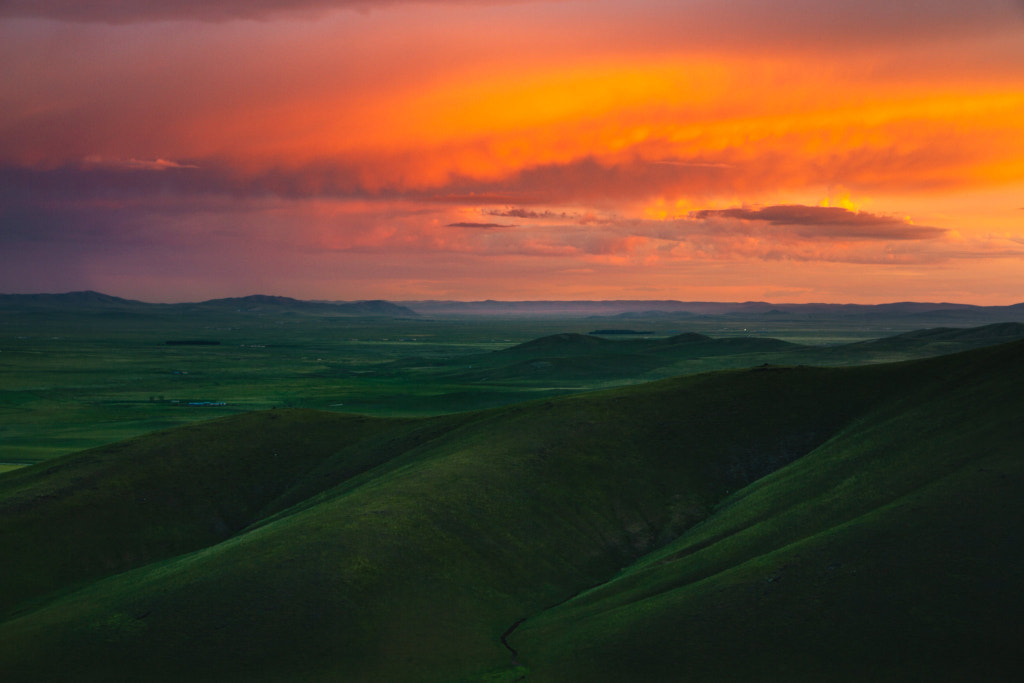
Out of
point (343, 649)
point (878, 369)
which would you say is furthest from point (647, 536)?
point (878, 369)

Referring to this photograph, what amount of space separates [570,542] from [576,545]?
17.9 inches

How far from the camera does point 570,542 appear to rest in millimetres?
57562

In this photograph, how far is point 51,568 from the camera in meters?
63.9

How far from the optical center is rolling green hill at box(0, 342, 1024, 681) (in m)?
37.8

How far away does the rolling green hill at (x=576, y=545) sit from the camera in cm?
3775

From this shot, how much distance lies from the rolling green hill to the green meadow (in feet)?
0.58

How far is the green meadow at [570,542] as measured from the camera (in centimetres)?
3778

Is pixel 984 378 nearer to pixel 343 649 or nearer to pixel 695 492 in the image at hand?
pixel 695 492

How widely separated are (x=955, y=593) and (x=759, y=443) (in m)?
37.7

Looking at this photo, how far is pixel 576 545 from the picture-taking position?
5744cm

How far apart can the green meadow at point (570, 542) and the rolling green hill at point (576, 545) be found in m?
0.18

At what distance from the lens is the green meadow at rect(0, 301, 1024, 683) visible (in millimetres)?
37781

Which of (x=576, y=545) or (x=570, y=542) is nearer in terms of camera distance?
(x=576, y=545)

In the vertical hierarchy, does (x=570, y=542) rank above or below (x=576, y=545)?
above
